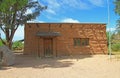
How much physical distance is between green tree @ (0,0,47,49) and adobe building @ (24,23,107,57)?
2.32 m

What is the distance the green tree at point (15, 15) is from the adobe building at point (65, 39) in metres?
2.32

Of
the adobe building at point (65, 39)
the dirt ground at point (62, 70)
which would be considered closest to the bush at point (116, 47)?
the adobe building at point (65, 39)

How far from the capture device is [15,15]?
24.7 meters

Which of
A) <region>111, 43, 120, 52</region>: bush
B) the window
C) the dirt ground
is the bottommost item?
the dirt ground

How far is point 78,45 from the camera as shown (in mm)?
29078

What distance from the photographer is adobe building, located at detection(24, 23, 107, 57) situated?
28422 mm

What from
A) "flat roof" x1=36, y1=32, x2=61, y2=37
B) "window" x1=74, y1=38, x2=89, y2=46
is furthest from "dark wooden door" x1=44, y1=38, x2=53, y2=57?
"window" x1=74, y1=38, x2=89, y2=46

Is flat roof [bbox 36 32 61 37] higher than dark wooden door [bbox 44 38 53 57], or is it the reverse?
flat roof [bbox 36 32 61 37]

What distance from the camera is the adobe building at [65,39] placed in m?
28.4

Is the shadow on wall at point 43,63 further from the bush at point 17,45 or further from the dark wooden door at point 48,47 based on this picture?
the bush at point 17,45

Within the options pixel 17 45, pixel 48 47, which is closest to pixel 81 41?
pixel 48 47

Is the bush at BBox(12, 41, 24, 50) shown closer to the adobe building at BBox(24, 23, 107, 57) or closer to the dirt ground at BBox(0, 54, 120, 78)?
the adobe building at BBox(24, 23, 107, 57)

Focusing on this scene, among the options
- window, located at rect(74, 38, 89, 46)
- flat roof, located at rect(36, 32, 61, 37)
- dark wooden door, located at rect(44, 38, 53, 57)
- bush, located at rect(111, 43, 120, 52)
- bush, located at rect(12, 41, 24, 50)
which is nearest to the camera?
flat roof, located at rect(36, 32, 61, 37)

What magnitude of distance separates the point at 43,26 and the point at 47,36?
63.8 inches
